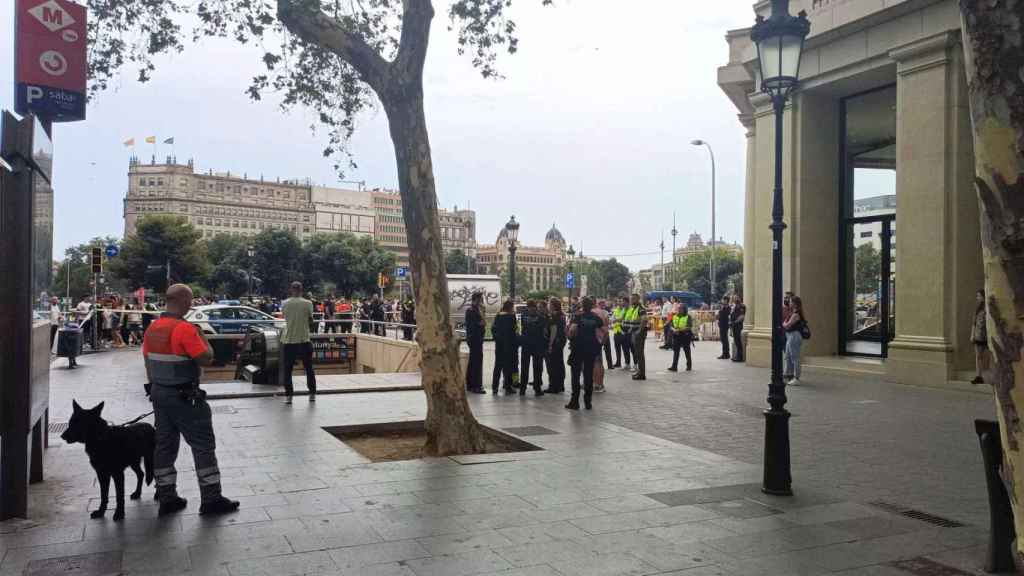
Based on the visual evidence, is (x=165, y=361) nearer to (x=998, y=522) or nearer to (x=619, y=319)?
(x=998, y=522)

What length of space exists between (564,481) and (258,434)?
413cm

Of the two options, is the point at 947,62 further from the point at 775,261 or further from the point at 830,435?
the point at 775,261

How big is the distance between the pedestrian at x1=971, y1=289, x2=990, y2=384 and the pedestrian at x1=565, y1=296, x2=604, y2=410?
6.07 metres

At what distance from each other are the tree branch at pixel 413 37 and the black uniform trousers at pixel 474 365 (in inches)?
256

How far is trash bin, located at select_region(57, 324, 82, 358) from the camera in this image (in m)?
18.0

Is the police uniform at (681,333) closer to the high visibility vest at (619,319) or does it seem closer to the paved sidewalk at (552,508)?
the high visibility vest at (619,319)

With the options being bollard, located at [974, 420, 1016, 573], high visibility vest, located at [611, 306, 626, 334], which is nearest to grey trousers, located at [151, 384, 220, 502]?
bollard, located at [974, 420, 1016, 573]

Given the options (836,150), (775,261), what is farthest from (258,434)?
(836,150)

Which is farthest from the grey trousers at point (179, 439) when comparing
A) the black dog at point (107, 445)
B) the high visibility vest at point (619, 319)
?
the high visibility vest at point (619, 319)

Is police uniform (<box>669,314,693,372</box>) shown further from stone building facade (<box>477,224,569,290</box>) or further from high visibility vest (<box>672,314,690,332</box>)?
stone building facade (<box>477,224,569,290</box>)

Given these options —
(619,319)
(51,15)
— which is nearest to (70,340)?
(619,319)

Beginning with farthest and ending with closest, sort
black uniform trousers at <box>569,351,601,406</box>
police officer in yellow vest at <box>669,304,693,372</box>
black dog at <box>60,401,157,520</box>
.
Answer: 1. police officer in yellow vest at <box>669,304,693,372</box>
2. black uniform trousers at <box>569,351,601,406</box>
3. black dog at <box>60,401,157,520</box>

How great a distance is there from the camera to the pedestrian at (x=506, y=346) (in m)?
13.8

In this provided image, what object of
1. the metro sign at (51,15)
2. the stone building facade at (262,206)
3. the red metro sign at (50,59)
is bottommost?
the red metro sign at (50,59)
